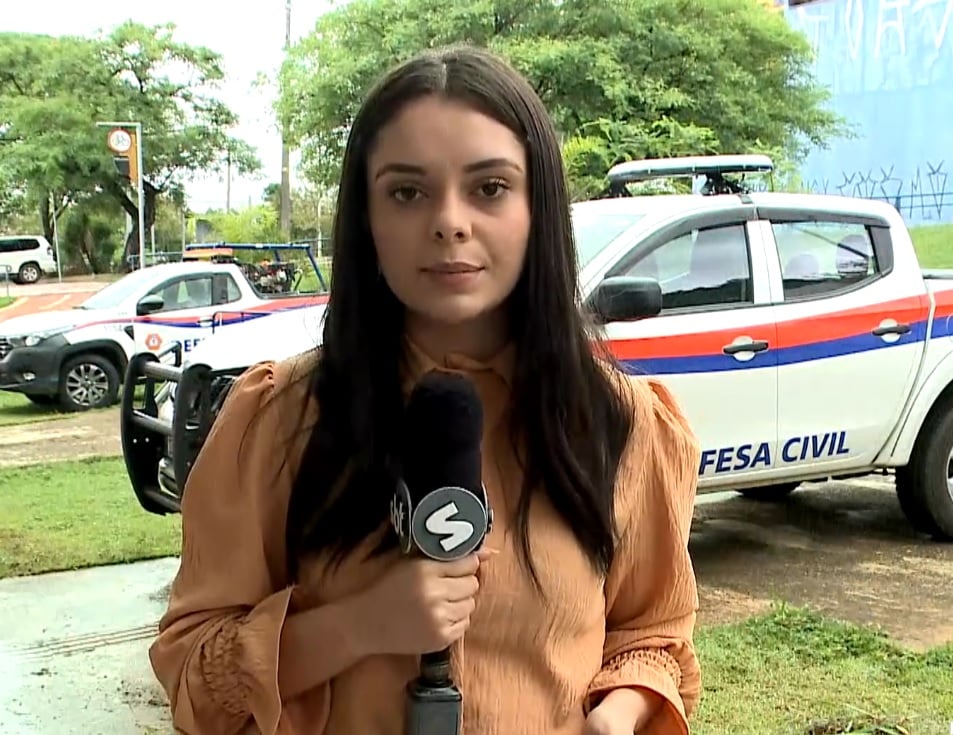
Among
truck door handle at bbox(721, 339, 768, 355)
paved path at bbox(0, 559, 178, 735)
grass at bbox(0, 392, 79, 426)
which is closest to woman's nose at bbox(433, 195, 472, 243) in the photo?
paved path at bbox(0, 559, 178, 735)

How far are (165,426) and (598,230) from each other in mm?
2020

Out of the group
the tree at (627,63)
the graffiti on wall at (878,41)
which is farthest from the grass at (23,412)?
the graffiti on wall at (878,41)

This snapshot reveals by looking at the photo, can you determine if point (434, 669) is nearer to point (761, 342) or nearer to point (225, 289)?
point (761, 342)

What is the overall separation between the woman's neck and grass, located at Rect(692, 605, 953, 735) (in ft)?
8.44

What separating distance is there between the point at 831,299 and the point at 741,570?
1.32 meters

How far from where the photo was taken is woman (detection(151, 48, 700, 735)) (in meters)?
1.32

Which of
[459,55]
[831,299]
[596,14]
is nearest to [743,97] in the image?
[596,14]

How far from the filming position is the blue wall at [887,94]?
1510cm

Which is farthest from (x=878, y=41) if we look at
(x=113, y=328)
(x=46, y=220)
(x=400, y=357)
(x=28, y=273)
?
(x=46, y=220)

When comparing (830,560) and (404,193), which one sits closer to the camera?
(404,193)

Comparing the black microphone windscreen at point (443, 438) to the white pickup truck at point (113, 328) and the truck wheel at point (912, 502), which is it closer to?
the truck wheel at point (912, 502)

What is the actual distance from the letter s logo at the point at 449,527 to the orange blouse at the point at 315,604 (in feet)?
0.45

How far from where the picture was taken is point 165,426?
16.3 ft

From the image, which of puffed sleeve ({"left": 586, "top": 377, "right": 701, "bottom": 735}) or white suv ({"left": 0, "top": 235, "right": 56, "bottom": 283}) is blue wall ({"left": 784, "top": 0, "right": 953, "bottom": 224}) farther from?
white suv ({"left": 0, "top": 235, "right": 56, "bottom": 283})
